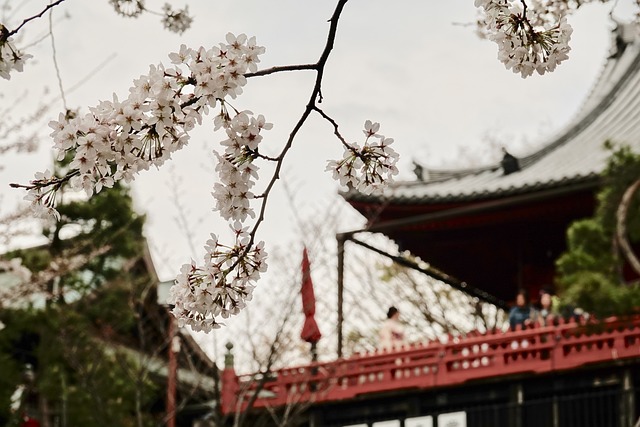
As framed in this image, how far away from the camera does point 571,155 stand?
56.0ft

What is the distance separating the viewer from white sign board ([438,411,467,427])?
12977 mm

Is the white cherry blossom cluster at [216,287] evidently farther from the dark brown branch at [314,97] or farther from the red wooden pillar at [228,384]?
the red wooden pillar at [228,384]

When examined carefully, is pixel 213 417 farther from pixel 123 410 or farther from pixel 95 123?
pixel 95 123

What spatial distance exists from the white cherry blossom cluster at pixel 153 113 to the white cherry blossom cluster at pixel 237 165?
104mm

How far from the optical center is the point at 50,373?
53.8 feet

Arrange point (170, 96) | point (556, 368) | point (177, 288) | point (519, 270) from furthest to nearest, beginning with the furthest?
point (519, 270)
point (556, 368)
point (177, 288)
point (170, 96)

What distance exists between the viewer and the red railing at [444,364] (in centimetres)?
1229

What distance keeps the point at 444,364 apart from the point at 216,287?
9.79 meters

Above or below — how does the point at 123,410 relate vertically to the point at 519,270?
below

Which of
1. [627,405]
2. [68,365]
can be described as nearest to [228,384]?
[68,365]

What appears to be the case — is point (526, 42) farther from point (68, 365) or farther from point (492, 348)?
point (68, 365)

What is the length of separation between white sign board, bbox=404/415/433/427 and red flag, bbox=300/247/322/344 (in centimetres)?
139

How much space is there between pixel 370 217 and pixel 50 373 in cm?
490

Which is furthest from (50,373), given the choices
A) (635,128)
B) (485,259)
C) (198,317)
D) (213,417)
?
(198,317)
